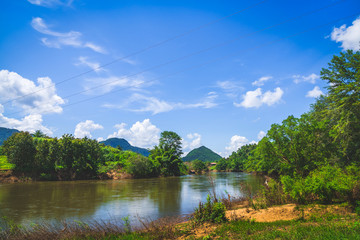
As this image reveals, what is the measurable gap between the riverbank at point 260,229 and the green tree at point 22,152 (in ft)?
168

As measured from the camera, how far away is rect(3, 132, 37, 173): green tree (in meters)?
51.2

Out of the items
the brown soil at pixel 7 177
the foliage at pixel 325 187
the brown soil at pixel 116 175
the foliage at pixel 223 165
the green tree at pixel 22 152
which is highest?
the green tree at pixel 22 152

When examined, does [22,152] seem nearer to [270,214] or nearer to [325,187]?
[270,214]

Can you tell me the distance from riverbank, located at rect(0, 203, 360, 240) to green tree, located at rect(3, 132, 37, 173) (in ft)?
168

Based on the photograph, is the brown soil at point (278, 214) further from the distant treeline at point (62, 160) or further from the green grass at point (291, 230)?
the distant treeline at point (62, 160)

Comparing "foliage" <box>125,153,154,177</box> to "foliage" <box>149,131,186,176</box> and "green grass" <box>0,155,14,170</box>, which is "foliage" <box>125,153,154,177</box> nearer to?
"foliage" <box>149,131,186,176</box>

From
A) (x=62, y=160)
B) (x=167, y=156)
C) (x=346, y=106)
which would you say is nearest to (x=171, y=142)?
(x=167, y=156)

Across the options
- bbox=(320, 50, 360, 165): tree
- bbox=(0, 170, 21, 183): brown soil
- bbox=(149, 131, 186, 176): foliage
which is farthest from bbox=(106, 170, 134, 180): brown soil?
bbox=(320, 50, 360, 165): tree

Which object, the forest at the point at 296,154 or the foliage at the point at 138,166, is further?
the foliage at the point at 138,166

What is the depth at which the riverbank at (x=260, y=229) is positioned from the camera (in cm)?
845

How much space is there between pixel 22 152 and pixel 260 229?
59.9 metres

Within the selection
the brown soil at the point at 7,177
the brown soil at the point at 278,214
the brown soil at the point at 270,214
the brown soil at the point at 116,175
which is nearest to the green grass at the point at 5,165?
the brown soil at the point at 7,177

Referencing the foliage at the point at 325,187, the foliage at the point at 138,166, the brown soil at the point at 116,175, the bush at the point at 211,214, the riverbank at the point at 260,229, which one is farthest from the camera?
the foliage at the point at 138,166

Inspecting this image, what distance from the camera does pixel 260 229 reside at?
9.87 m
